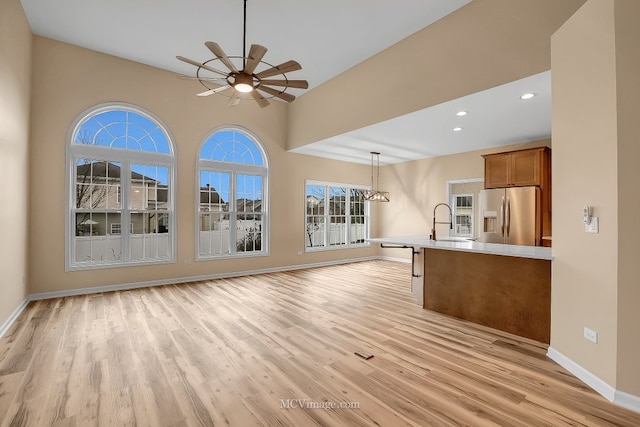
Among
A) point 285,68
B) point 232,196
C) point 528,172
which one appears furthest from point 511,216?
point 232,196

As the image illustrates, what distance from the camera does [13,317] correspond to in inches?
139

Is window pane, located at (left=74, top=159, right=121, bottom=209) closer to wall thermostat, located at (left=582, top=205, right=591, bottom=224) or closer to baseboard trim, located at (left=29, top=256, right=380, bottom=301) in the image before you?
baseboard trim, located at (left=29, top=256, right=380, bottom=301)

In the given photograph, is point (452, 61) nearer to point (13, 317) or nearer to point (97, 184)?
point (97, 184)

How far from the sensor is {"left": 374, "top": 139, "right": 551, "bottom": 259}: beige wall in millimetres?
6922

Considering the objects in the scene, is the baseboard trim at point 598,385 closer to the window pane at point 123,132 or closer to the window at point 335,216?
the window at point 335,216

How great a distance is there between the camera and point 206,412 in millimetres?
1909

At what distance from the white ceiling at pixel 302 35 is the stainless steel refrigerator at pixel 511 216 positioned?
3.67 ft

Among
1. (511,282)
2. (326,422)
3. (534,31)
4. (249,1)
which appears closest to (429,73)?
(534,31)

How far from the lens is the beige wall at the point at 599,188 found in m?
2.03

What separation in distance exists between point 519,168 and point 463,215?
74.6 inches

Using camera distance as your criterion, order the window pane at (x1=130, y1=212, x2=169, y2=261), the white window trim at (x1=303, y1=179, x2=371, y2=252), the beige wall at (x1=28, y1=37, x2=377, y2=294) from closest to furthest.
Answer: the beige wall at (x1=28, y1=37, x2=377, y2=294), the window pane at (x1=130, y1=212, x2=169, y2=261), the white window trim at (x1=303, y1=179, x2=371, y2=252)

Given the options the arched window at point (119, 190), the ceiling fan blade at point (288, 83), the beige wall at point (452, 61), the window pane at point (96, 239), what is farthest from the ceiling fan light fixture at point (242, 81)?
the window pane at point (96, 239)

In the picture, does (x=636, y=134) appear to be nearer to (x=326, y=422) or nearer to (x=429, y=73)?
(x=429, y=73)

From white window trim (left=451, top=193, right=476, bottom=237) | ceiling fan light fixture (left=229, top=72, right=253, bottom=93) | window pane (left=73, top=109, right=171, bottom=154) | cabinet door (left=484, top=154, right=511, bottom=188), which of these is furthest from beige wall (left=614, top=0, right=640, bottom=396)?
window pane (left=73, top=109, right=171, bottom=154)
